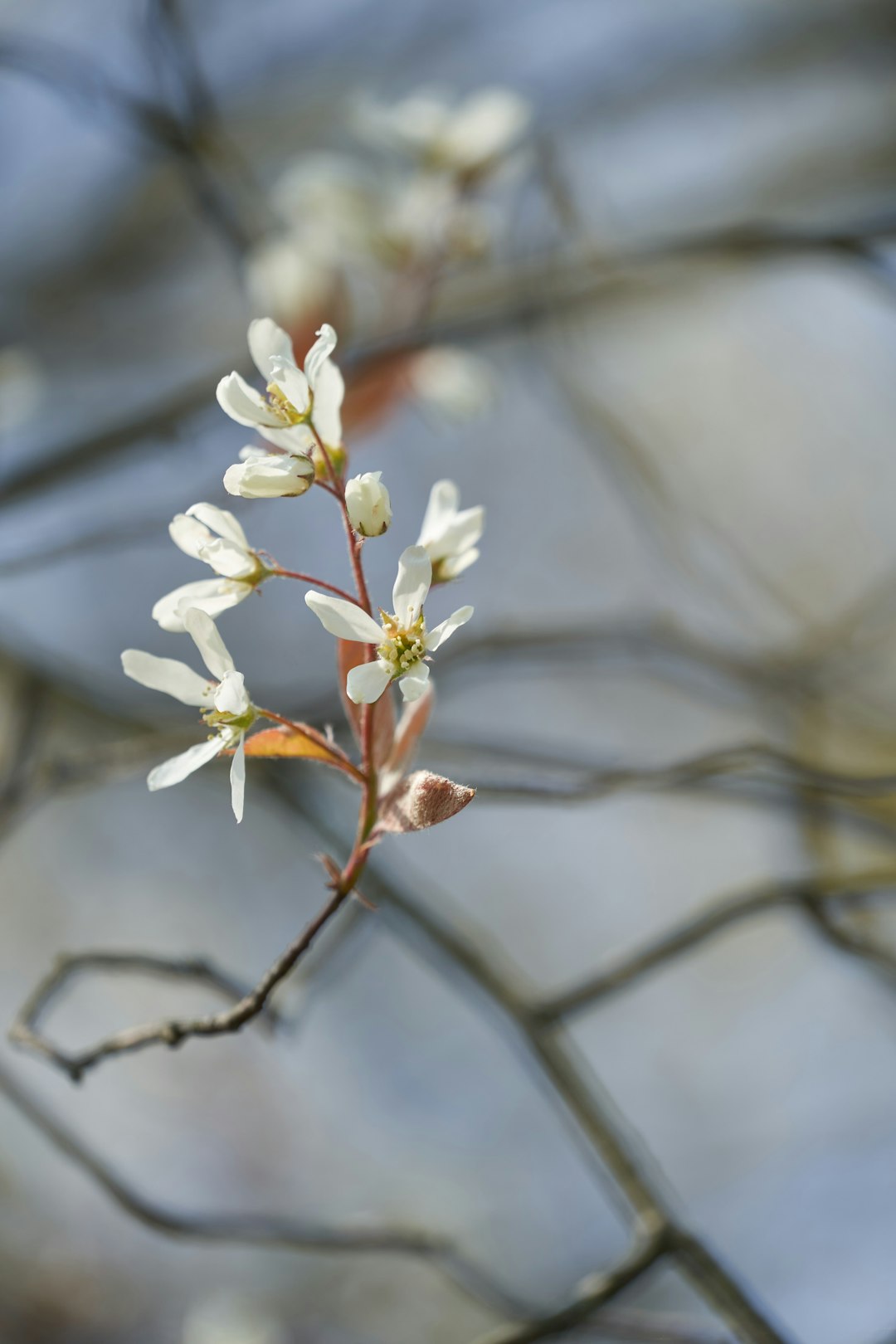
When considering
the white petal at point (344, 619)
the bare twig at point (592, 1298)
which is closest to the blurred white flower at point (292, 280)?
the white petal at point (344, 619)

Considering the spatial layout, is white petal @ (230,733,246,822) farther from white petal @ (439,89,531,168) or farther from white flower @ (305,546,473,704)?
white petal @ (439,89,531,168)

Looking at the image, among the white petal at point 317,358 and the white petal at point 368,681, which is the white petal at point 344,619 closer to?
the white petal at point 368,681

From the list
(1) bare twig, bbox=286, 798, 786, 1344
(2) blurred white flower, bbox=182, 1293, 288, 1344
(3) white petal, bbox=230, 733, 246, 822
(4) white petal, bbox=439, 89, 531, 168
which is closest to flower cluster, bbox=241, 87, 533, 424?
(4) white petal, bbox=439, 89, 531, 168

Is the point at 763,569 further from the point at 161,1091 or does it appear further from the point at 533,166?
the point at 161,1091

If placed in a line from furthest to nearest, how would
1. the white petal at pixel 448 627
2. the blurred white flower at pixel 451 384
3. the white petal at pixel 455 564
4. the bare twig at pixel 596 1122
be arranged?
the blurred white flower at pixel 451 384
the bare twig at pixel 596 1122
the white petal at pixel 455 564
the white petal at pixel 448 627

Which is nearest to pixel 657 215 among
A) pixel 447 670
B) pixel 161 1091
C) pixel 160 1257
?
pixel 447 670

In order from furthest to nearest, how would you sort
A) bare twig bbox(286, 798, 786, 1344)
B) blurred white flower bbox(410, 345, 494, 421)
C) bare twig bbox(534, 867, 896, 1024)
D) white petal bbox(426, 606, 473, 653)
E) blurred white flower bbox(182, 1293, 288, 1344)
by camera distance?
blurred white flower bbox(182, 1293, 288, 1344) → blurred white flower bbox(410, 345, 494, 421) → bare twig bbox(534, 867, 896, 1024) → bare twig bbox(286, 798, 786, 1344) → white petal bbox(426, 606, 473, 653)
